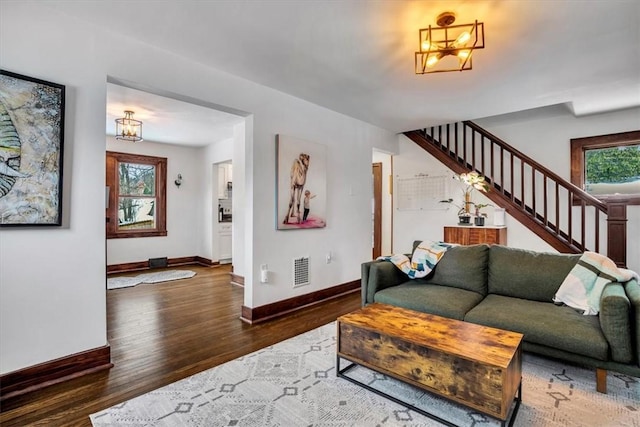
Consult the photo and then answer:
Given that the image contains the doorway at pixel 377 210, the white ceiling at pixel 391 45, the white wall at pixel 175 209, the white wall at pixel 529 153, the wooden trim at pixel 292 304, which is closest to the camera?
the white ceiling at pixel 391 45

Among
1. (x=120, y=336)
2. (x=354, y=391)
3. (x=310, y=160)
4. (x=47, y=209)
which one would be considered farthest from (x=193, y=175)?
(x=354, y=391)

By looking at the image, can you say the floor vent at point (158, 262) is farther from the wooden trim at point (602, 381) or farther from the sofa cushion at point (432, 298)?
the wooden trim at point (602, 381)

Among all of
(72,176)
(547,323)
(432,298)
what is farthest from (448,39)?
(72,176)

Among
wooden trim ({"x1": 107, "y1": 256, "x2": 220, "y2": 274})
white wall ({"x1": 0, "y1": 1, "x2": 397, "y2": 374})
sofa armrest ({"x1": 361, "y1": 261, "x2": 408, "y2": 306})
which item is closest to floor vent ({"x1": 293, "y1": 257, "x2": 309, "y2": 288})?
sofa armrest ({"x1": 361, "y1": 261, "x2": 408, "y2": 306})

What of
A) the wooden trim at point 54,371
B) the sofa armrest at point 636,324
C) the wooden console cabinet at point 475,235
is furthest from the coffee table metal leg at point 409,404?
the wooden console cabinet at point 475,235

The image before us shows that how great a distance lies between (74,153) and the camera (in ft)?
7.30

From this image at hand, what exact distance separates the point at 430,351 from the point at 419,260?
1.48 m

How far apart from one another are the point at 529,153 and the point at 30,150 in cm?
589

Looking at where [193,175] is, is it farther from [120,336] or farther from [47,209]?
[47,209]

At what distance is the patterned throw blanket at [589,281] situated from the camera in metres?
2.27

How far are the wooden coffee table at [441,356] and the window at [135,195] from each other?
547 cm

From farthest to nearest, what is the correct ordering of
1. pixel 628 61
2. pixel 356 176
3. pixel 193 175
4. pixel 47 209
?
pixel 193 175
pixel 356 176
pixel 628 61
pixel 47 209

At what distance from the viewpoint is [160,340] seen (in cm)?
287

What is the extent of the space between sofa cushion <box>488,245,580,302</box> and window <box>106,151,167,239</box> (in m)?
6.02
